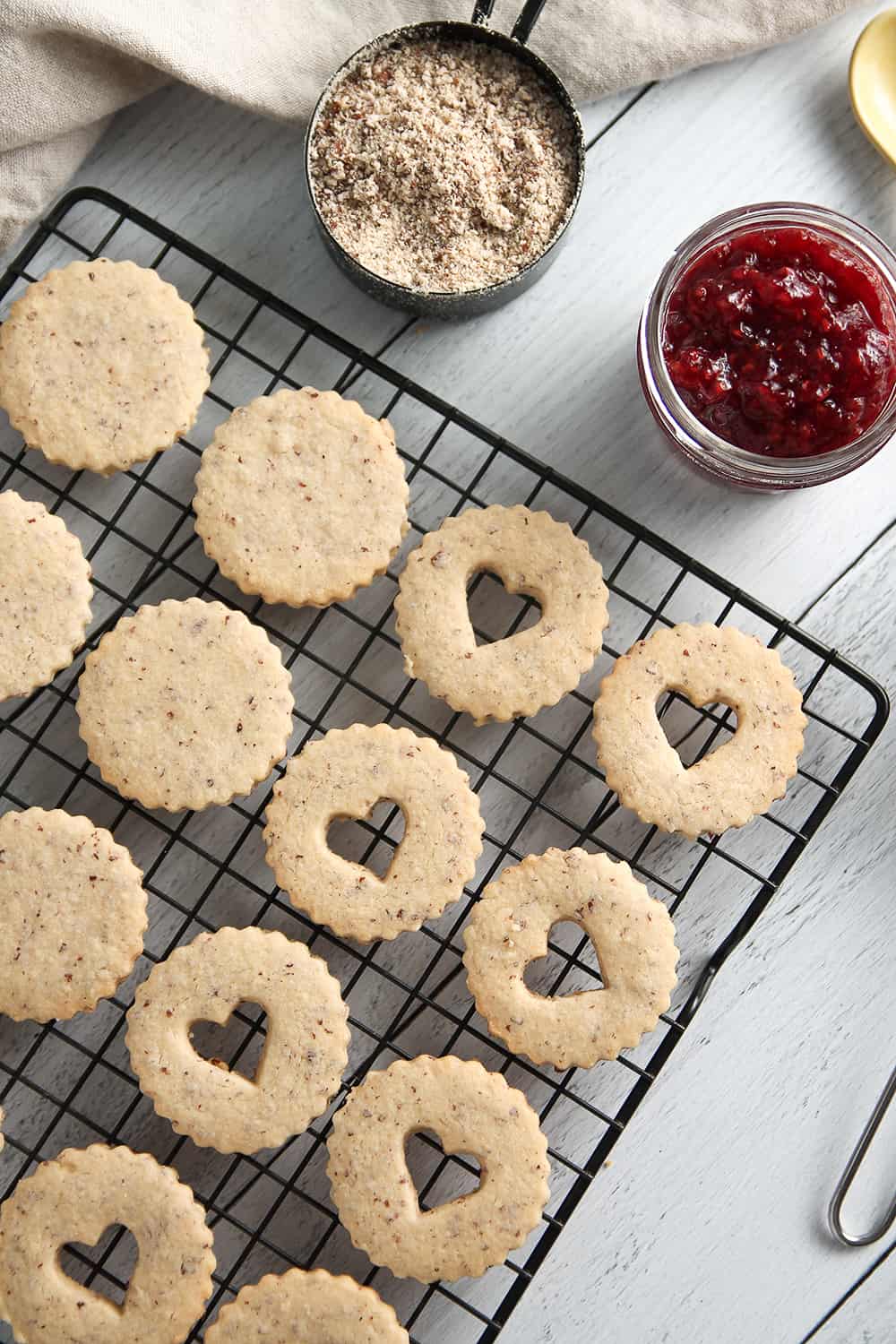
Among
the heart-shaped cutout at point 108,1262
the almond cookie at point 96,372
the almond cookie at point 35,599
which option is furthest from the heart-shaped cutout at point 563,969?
the almond cookie at point 96,372

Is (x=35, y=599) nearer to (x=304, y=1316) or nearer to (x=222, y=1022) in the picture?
(x=222, y=1022)

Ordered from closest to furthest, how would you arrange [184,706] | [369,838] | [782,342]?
1. [782,342]
2. [184,706]
3. [369,838]

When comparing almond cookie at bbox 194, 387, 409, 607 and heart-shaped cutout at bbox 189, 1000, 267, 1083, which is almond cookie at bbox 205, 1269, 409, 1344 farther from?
almond cookie at bbox 194, 387, 409, 607

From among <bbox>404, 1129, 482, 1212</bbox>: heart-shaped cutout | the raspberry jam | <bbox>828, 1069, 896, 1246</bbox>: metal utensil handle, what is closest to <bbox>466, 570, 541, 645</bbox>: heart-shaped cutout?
the raspberry jam

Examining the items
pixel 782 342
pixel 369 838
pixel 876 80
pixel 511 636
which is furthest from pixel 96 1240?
pixel 876 80

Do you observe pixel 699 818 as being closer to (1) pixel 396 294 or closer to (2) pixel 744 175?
(1) pixel 396 294

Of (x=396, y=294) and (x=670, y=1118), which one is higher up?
(x=396, y=294)

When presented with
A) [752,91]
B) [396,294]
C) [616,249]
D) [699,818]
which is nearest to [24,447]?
[396,294]
